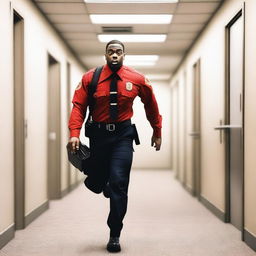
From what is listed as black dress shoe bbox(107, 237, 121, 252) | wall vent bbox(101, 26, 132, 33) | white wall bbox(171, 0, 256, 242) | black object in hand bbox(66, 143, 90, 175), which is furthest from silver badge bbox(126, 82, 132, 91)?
wall vent bbox(101, 26, 132, 33)

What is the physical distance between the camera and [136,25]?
20.7 feet

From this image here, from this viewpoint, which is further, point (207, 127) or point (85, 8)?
point (207, 127)

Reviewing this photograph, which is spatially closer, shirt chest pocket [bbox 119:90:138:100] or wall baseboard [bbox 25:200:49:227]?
shirt chest pocket [bbox 119:90:138:100]

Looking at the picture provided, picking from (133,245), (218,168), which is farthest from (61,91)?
(133,245)

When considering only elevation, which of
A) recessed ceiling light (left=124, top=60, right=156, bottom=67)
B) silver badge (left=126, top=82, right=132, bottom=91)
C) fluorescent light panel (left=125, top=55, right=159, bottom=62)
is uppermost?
fluorescent light panel (left=125, top=55, right=159, bottom=62)

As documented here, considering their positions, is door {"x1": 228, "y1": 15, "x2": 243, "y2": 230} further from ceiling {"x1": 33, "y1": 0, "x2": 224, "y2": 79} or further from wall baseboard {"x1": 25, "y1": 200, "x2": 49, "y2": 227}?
wall baseboard {"x1": 25, "y1": 200, "x2": 49, "y2": 227}

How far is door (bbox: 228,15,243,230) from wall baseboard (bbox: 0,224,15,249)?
203cm

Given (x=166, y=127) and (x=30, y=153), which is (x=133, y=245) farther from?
(x=166, y=127)

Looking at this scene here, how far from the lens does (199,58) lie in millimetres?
6668

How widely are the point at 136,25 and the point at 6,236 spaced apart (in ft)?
11.6

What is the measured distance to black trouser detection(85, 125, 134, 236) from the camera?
11.0ft

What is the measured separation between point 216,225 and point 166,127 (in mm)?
8024

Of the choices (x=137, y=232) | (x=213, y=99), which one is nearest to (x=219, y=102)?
(x=213, y=99)

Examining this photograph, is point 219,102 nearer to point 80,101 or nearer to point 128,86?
point 128,86
